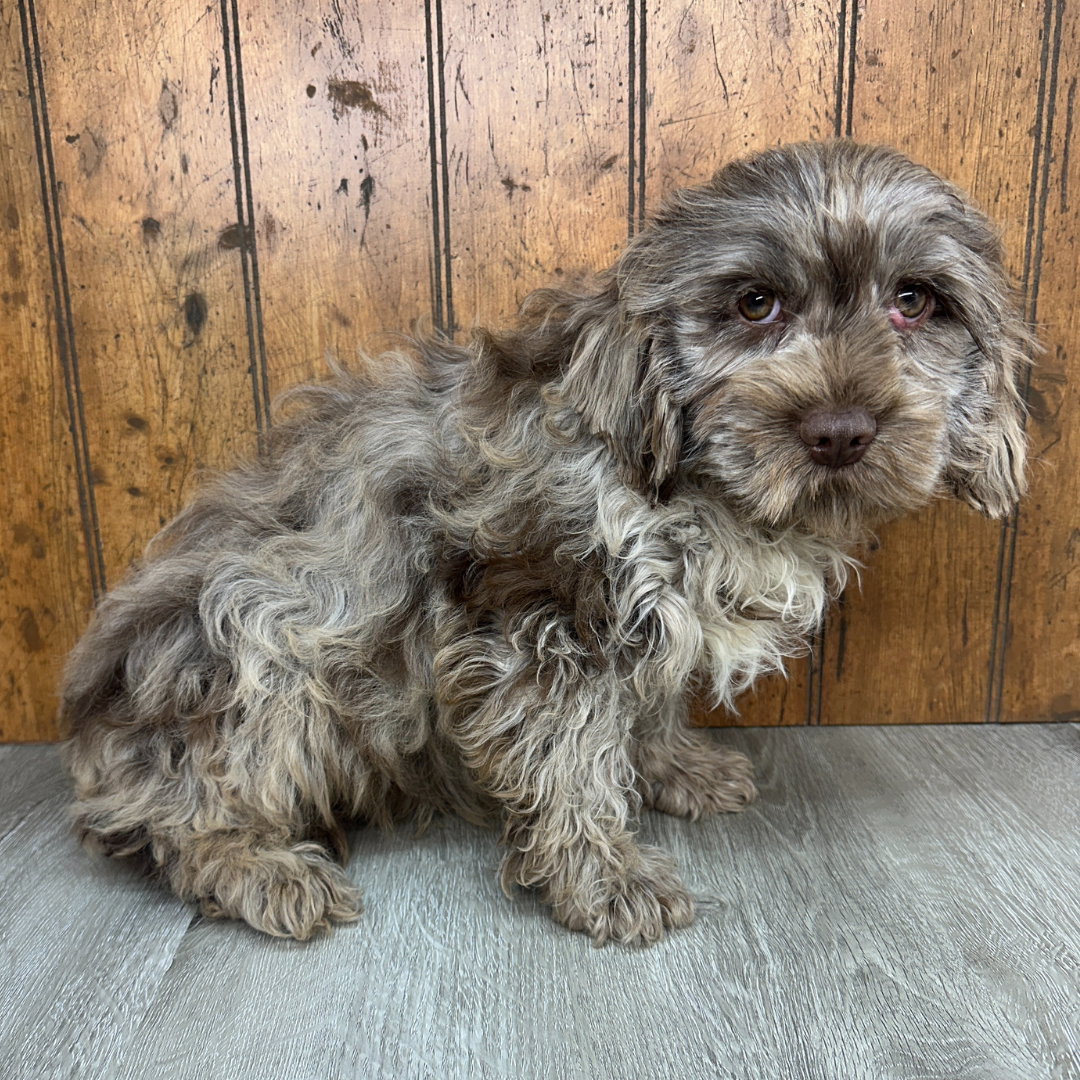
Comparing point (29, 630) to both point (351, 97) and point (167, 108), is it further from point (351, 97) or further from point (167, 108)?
point (351, 97)

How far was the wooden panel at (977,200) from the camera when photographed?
6.03ft

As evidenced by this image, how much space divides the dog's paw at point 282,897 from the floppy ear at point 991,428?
123cm

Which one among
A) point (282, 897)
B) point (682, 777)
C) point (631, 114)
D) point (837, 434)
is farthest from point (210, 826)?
point (631, 114)

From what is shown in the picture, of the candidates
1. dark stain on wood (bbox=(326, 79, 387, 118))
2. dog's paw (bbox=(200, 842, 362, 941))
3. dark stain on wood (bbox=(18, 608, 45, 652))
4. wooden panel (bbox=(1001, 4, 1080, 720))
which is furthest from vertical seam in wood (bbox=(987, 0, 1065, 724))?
dark stain on wood (bbox=(18, 608, 45, 652))

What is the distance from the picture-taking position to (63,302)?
193 centimetres

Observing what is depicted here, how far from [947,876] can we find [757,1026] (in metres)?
0.54

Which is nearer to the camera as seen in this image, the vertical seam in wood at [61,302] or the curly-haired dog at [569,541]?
the curly-haired dog at [569,541]

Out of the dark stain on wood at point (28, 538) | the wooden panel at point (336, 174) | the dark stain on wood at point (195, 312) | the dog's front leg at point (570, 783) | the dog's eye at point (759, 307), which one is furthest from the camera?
the dark stain on wood at point (28, 538)

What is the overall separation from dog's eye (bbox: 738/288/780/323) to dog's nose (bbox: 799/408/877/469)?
0.18 meters

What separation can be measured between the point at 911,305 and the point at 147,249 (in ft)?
5.00

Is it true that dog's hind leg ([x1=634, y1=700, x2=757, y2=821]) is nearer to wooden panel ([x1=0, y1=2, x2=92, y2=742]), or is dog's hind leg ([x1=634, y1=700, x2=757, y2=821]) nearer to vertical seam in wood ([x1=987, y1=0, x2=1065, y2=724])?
vertical seam in wood ([x1=987, y1=0, x2=1065, y2=724])

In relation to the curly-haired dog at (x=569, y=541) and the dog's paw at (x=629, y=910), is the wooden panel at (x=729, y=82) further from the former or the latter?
the dog's paw at (x=629, y=910)

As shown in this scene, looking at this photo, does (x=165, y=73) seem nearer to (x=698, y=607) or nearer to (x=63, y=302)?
(x=63, y=302)

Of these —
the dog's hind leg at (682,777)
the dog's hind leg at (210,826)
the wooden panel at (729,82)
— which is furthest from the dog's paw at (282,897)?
the wooden panel at (729,82)
